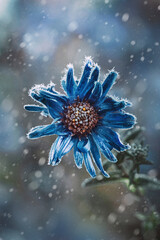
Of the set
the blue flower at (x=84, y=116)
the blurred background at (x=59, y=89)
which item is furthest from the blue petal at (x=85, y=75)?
the blurred background at (x=59, y=89)

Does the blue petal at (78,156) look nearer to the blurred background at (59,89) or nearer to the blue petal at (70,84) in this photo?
the blue petal at (70,84)

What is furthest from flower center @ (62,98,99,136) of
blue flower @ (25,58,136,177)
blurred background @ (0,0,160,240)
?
blurred background @ (0,0,160,240)

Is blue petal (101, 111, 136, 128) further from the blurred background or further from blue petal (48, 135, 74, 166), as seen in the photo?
the blurred background

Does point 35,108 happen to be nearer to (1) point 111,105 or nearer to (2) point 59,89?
(1) point 111,105

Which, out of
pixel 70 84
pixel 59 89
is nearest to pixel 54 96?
pixel 70 84

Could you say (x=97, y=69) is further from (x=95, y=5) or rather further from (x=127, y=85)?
(x=95, y=5)

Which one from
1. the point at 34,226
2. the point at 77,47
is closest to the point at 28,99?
the point at 77,47
